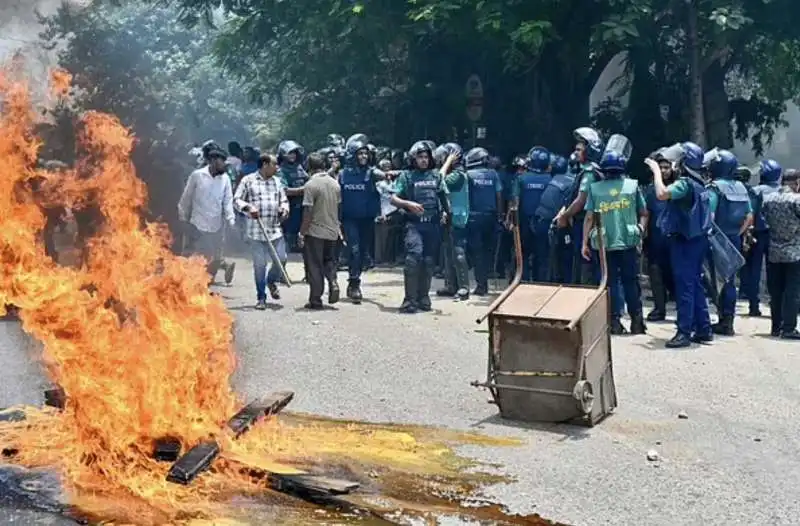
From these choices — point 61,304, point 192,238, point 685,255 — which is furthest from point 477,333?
point 61,304

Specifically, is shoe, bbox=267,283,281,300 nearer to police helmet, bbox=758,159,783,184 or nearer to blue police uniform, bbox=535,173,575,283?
blue police uniform, bbox=535,173,575,283

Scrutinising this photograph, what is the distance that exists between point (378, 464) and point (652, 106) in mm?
15107

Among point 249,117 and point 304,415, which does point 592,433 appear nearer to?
point 304,415

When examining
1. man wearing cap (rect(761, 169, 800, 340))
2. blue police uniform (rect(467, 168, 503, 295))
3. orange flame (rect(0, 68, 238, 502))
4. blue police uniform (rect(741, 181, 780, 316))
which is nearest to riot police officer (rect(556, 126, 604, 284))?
man wearing cap (rect(761, 169, 800, 340))

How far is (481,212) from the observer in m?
13.8

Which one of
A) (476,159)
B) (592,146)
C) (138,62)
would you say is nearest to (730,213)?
(592,146)

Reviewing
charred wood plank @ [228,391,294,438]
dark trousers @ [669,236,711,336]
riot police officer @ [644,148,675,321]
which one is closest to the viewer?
charred wood plank @ [228,391,294,438]

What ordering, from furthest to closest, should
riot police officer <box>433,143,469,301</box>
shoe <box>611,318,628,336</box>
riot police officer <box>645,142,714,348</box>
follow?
1. riot police officer <box>433,143,469,301</box>
2. shoe <box>611,318,628,336</box>
3. riot police officer <box>645,142,714,348</box>

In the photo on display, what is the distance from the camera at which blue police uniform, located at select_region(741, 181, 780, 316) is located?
39.5 ft

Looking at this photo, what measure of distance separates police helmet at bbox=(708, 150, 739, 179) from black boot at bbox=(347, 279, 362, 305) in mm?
4174

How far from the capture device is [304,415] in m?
7.54

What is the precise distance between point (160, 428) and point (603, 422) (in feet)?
9.86

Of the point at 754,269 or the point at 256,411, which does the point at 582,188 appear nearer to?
the point at 754,269

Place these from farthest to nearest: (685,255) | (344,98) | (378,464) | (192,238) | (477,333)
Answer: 1. (344,98)
2. (192,238)
3. (477,333)
4. (685,255)
5. (378,464)
